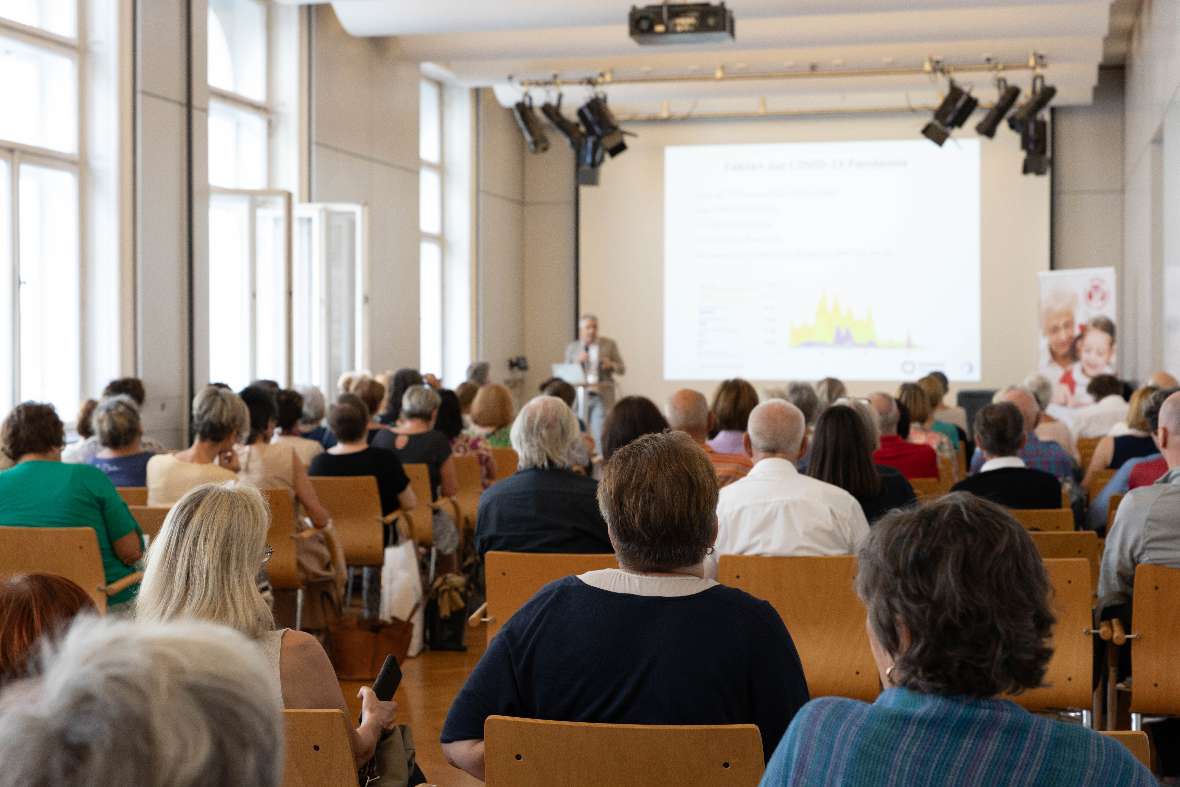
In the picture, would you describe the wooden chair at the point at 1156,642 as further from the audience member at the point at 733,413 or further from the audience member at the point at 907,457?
the audience member at the point at 733,413

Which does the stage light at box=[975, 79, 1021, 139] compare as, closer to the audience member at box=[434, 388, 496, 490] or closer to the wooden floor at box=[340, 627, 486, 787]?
the audience member at box=[434, 388, 496, 490]

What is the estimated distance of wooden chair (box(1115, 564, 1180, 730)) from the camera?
11.4 feet

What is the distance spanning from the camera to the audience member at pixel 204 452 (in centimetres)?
517

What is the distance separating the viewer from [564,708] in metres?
2.35

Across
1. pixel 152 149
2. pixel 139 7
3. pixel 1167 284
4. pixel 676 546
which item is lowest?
pixel 676 546

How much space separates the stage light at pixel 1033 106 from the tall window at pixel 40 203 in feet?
28.8

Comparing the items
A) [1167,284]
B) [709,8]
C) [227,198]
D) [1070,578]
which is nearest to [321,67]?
[227,198]

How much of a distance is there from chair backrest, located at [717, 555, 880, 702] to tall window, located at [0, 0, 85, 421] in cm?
580

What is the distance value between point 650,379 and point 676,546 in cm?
1401

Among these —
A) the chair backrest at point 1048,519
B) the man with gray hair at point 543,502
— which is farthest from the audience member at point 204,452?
the chair backrest at point 1048,519

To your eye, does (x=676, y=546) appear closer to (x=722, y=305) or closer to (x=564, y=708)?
(x=564, y=708)

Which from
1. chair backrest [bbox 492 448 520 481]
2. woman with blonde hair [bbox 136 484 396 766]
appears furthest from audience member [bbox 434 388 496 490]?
woman with blonde hair [bbox 136 484 396 766]

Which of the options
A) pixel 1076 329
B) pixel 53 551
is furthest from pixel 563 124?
pixel 53 551

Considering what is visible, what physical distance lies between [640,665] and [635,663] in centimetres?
1
